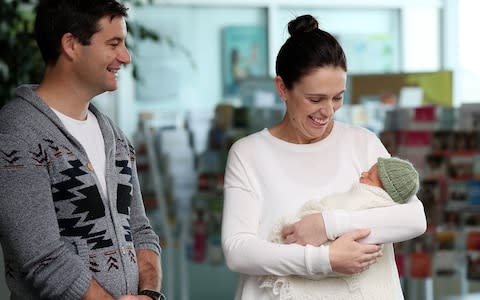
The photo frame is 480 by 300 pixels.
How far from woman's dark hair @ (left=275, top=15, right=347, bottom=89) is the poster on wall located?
4.97m

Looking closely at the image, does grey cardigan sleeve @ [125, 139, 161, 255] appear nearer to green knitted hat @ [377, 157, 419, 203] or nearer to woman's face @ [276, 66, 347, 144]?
woman's face @ [276, 66, 347, 144]

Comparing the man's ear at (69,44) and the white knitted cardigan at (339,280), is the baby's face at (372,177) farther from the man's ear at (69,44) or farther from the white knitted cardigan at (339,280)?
the man's ear at (69,44)

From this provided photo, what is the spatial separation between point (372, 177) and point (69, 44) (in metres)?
0.67

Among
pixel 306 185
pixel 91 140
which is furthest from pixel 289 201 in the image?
pixel 91 140

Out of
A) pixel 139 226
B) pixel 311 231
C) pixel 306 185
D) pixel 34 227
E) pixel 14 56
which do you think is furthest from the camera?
pixel 14 56

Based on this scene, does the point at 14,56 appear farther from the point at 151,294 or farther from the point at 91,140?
the point at 151,294

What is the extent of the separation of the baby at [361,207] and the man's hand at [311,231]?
37 mm

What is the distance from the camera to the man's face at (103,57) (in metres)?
1.87

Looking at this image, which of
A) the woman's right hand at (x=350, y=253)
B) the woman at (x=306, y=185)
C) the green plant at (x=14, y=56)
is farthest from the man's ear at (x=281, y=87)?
the green plant at (x=14, y=56)

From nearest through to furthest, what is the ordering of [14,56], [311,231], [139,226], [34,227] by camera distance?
[34,227] < [311,231] < [139,226] < [14,56]

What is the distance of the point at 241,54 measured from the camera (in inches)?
278

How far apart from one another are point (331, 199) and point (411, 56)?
573 cm

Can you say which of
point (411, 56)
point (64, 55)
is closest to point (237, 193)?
point (64, 55)

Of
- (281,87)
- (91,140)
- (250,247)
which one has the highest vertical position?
(281,87)
